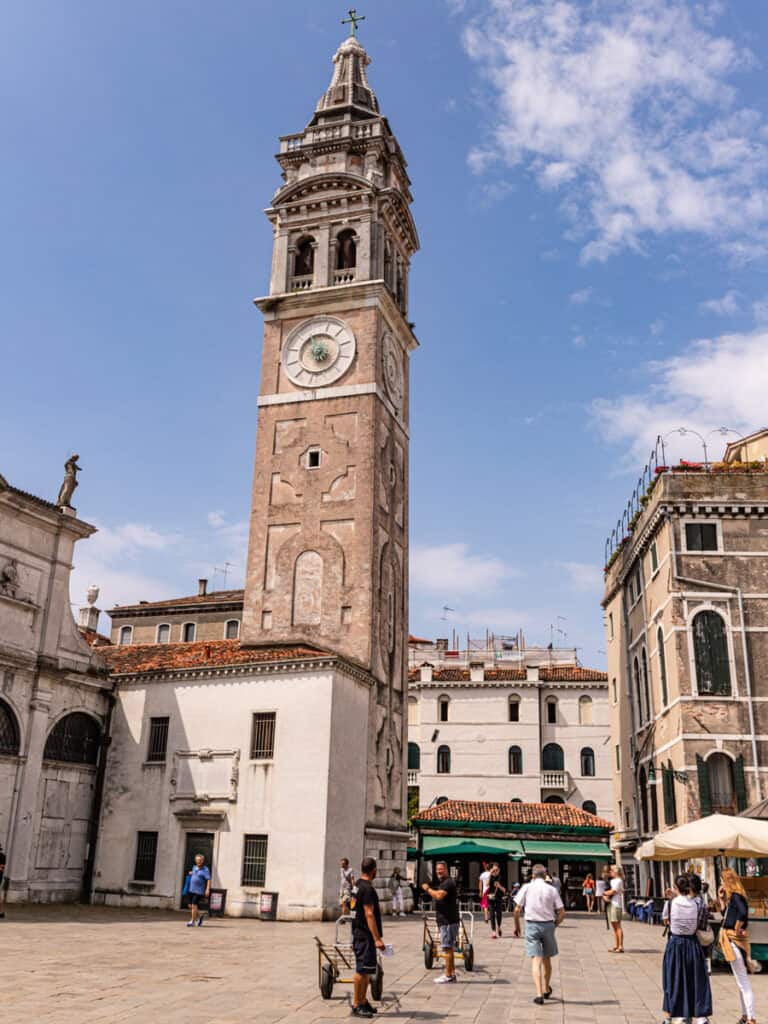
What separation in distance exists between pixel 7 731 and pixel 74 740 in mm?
3239

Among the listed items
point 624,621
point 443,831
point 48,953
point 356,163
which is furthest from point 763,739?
point 356,163

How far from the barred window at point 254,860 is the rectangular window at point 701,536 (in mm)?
16560

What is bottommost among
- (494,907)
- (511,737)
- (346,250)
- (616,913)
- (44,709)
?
(494,907)

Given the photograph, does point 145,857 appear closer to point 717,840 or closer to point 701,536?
point 717,840

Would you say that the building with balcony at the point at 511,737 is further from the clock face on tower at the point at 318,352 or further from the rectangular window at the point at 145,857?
the rectangular window at the point at 145,857

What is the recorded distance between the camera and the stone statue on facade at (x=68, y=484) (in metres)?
30.4

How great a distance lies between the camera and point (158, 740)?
3030cm

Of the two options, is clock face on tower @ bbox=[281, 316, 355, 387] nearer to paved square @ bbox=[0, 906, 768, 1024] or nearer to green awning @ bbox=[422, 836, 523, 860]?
green awning @ bbox=[422, 836, 523, 860]

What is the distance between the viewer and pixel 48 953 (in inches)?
602

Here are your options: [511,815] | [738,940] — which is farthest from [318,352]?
[738,940]

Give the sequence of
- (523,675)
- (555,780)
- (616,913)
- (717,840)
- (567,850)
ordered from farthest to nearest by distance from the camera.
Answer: (523,675), (555,780), (567,850), (616,913), (717,840)

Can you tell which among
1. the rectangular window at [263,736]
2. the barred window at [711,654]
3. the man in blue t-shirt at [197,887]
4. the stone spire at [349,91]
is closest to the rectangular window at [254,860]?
A: the rectangular window at [263,736]

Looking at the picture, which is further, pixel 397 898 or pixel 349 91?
pixel 349 91

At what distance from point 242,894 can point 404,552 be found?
1571 cm
